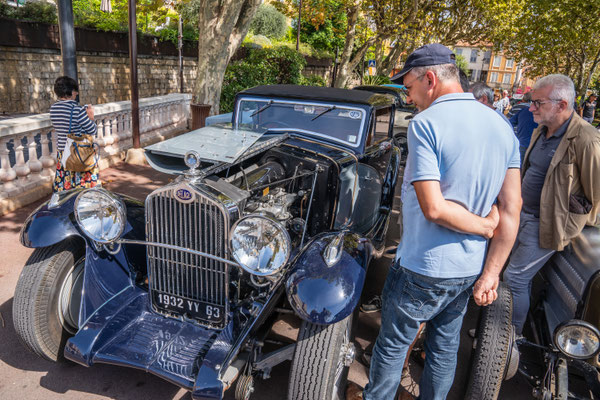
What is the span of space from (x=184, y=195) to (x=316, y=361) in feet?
3.87

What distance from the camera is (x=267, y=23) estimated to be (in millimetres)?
27000

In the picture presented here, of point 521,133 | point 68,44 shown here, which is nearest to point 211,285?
point 521,133

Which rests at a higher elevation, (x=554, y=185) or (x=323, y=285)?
(x=554, y=185)

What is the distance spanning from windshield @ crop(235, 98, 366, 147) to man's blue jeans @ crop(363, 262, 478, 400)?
6.47 ft

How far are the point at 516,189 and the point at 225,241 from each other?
155cm

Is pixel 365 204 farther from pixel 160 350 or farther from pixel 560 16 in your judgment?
pixel 560 16

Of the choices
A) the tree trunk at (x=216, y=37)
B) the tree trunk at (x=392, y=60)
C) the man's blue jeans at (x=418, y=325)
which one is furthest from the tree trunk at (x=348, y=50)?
the man's blue jeans at (x=418, y=325)

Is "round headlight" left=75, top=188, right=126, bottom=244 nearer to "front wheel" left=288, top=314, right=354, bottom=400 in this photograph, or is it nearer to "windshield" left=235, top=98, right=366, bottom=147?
"front wheel" left=288, top=314, right=354, bottom=400

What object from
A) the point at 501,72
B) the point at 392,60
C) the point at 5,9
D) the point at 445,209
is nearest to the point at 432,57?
the point at 445,209

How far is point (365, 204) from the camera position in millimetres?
4016

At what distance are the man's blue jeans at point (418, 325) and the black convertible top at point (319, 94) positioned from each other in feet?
7.19

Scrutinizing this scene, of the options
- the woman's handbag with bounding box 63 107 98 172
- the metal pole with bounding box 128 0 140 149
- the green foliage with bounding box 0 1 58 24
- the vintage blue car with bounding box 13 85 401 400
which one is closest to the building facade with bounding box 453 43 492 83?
the green foliage with bounding box 0 1 58 24

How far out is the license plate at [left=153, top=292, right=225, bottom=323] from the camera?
258 centimetres

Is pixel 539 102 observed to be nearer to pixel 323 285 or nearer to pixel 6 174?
pixel 323 285
